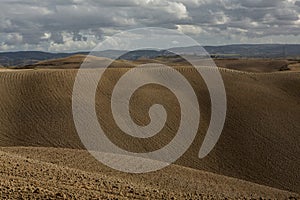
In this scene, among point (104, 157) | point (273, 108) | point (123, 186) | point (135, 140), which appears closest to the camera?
point (123, 186)

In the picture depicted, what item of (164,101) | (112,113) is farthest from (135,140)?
(164,101)

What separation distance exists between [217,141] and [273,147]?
3833 mm

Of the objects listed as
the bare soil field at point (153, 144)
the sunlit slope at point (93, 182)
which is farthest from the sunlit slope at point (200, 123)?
the sunlit slope at point (93, 182)

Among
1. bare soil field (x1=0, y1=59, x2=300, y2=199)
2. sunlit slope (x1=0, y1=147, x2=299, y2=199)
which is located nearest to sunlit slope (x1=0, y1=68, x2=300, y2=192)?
bare soil field (x1=0, y1=59, x2=300, y2=199)

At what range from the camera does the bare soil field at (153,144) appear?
1490 cm

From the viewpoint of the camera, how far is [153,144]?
102 feet

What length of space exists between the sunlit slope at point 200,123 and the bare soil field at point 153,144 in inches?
2.7

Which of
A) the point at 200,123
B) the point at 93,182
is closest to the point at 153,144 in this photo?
the point at 200,123

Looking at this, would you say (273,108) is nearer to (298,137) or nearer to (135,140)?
(298,137)

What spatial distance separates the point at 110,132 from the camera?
32688 millimetres

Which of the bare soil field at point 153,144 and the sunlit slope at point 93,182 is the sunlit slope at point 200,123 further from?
the sunlit slope at point 93,182

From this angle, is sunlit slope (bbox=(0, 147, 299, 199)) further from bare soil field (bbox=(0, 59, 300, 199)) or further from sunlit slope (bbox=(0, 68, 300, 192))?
sunlit slope (bbox=(0, 68, 300, 192))

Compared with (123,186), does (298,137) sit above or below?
below

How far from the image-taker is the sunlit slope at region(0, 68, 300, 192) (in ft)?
98.8
